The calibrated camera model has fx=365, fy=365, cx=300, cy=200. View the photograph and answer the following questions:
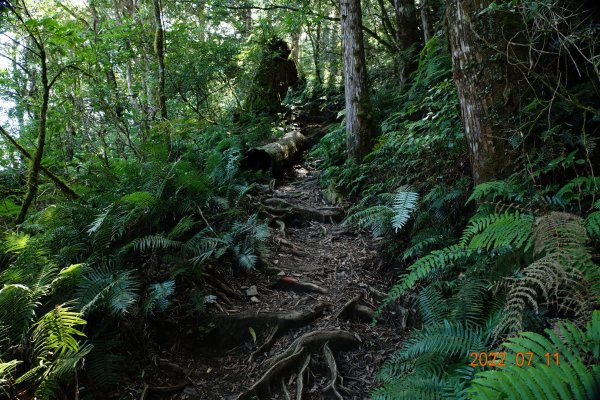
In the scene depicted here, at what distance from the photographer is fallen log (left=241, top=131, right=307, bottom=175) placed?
8.32m

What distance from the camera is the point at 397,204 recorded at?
4.55 m

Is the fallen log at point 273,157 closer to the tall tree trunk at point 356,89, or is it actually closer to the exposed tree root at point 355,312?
the tall tree trunk at point 356,89

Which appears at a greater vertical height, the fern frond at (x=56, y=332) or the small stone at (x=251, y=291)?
the fern frond at (x=56, y=332)

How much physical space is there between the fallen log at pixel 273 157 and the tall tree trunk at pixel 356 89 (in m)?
1.89

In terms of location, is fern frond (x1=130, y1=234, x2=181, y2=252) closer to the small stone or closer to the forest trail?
the forest trail

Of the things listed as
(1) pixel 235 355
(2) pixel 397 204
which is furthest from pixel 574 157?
(1) pixel 235 355

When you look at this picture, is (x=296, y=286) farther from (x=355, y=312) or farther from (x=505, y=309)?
(x=505, y=309)

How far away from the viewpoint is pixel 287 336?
3.95 m

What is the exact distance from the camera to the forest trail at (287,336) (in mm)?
3350

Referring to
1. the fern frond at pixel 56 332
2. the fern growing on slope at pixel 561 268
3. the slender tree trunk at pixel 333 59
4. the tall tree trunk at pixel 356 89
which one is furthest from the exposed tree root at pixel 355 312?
the slender tree trunk at pixel 333 59

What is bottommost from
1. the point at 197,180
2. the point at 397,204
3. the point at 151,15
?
the point at 397,204

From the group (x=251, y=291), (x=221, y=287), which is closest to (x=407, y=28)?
(x=251, y=291)

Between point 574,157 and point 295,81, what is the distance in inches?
499

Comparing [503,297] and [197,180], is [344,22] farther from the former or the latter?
[503,297]
